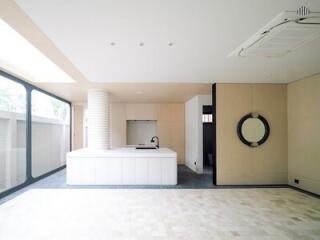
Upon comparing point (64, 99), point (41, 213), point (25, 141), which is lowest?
point (41, 213)

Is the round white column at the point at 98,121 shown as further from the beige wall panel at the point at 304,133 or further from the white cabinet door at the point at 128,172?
the beige wall panel at the point at 304,133

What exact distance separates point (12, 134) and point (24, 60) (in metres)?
1.61

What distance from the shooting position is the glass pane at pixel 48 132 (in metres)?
5.76

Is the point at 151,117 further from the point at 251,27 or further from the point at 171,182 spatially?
the point at 251,27

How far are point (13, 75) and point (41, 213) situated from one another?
2848 millimetres

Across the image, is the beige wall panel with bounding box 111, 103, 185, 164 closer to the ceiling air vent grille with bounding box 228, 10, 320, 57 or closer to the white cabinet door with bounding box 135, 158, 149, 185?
the white cabinet door with bounding box 135, 158, 149, 185

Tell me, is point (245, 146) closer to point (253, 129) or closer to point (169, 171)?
point (253, 129)

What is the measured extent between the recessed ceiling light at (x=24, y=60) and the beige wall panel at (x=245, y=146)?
3.69m

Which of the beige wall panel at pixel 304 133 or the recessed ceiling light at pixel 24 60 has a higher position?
the recessed ceiling light at pixel 24 60

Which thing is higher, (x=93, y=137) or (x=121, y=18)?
(x=121, y=18)

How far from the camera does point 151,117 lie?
336 inches

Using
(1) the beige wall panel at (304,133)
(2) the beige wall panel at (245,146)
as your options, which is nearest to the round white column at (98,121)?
(2) the beige wall panel at (245,146)

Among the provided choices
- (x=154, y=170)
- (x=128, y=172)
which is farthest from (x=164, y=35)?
(x=128, y=172)

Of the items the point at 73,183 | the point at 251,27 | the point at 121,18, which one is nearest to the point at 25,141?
the point at 73,183
